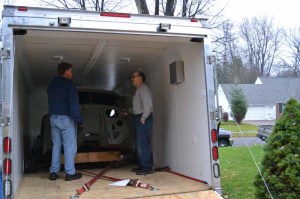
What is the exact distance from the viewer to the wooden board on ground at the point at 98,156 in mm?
6602

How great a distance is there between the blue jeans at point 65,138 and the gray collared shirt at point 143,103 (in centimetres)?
114

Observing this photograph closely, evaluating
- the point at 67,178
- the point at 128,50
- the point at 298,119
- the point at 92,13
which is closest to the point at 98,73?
the point at 128,50

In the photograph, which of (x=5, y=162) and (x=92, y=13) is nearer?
(x=5, y=162)

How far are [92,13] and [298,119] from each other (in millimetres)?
2774

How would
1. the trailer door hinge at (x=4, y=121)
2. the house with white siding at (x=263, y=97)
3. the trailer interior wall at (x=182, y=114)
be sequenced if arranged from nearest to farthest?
the trailer door hinge at (x=4, y=121)
the trailer interior wall at (x=182, y=114)
the house with white siding at (x=263, y=97)

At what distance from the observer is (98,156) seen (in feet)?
22.0

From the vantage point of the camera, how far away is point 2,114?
12.3 ft

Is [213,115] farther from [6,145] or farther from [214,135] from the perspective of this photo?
[6,145]

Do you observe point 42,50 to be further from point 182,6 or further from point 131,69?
point 182,6

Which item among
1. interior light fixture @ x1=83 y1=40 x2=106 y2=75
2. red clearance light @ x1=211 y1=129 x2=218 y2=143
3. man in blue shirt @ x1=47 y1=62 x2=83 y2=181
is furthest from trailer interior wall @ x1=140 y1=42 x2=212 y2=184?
man in blue shirt @ x1=47 y1=62 x2=83 y2=181

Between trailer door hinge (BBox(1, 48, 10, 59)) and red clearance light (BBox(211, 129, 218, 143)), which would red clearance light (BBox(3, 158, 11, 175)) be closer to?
trailer door hinge (BBox(1, 48, 10, 59))

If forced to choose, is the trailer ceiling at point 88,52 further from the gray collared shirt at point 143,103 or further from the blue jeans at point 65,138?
the blue jeans at point 65,138

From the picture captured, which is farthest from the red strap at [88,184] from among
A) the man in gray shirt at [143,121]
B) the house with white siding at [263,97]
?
the house with white siding at [263,97]

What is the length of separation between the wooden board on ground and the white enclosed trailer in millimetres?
851
